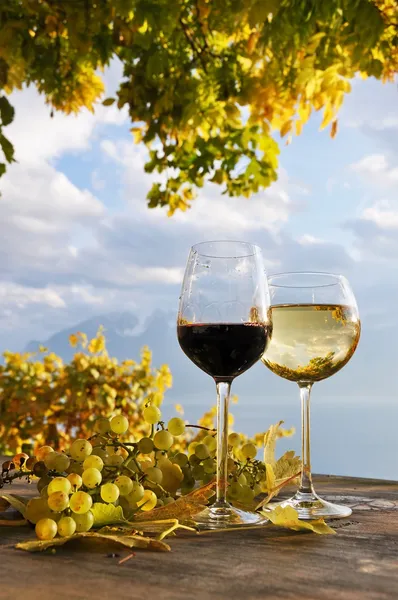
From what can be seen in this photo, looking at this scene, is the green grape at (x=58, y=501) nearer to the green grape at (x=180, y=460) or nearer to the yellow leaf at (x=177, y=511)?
the yellow leaf at (x=177, y=511)

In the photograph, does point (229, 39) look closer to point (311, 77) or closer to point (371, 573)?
point (311, 77)

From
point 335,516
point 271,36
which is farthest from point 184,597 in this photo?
point 271,36

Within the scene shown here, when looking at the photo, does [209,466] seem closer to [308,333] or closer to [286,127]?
[308,333]

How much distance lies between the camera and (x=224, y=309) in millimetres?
934

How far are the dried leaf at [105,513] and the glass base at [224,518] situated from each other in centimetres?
10

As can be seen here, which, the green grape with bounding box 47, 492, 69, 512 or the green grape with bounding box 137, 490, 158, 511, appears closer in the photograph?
the green grape with bounding box 47, 492, 69, 512

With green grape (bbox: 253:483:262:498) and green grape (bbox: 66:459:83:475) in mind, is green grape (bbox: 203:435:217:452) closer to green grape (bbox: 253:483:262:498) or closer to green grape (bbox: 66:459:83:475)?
green grape (bbox: 253:483:262:498)

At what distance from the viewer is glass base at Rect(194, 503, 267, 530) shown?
834mm

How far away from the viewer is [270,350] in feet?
3.51

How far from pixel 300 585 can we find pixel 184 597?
0.11 m

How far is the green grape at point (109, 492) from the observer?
0.78 m

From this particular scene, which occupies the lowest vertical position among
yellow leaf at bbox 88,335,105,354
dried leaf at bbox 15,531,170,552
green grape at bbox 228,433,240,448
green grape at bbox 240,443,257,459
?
dried leaf at bbox 15,531,170,552

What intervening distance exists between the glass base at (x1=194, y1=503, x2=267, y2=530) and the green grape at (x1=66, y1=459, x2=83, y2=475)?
16 cm

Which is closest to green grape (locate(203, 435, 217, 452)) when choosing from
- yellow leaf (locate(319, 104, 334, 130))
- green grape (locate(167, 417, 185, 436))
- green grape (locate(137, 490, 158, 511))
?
green grape (locate(167, 417, 185, 436))
